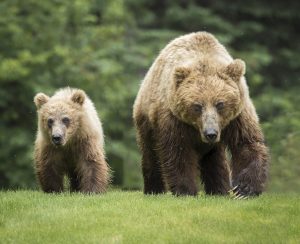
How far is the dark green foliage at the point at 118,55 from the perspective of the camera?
2012 centimetres

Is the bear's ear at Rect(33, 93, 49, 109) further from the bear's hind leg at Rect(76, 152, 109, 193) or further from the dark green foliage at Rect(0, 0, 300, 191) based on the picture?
the dark green foliage at Rect(0, 0, 300, 191)

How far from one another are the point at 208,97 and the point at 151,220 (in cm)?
173

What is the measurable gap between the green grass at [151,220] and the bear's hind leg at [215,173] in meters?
1.11

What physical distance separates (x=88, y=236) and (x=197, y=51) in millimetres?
3253

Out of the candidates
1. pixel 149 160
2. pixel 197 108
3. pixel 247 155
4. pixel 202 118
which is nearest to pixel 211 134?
pixel 202 118

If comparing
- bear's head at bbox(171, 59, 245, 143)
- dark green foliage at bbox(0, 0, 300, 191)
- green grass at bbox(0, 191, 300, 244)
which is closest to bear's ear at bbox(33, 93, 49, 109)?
green grass at bbox(0, 191, 300, 244)

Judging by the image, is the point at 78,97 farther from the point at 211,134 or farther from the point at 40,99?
the point at 211,134

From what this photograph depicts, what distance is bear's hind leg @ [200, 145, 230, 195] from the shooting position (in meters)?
11.3

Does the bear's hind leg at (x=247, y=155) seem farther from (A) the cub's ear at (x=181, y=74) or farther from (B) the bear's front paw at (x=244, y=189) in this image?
→ (A) the cub's ear at (x=181, y=74)

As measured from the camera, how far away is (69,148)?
12.0 meters

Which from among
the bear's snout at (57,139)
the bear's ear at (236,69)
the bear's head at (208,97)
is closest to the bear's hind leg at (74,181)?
the bear's snout at (57,139)

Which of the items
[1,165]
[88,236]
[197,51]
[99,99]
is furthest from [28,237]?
[99,99]

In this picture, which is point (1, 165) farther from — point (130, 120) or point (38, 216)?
point (38, 216)

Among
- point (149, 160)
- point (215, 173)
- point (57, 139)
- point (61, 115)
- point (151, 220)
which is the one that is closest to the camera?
point (151, 220)
